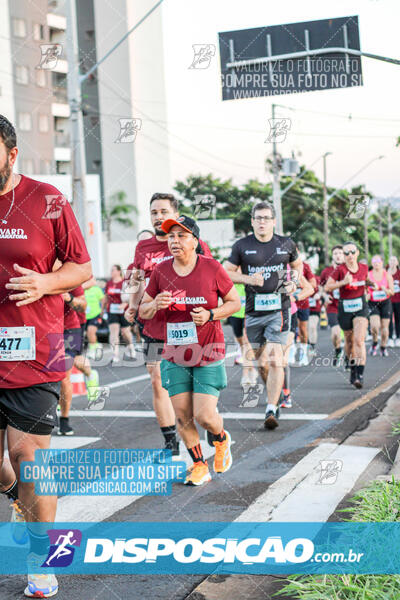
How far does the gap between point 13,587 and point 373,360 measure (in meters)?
12.9

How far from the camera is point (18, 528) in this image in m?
4.62

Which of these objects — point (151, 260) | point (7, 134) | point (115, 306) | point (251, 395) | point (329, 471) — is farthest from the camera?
point (115, 306)

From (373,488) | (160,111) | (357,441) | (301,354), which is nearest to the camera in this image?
(373,488)

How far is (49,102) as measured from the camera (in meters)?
58.3

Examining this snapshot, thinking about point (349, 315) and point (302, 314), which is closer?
point (349, 315)

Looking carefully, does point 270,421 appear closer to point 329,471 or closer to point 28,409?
point 329,471

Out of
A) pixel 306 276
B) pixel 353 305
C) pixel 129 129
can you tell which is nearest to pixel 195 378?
pixel 353 305

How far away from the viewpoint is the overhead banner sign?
9391 millimetres

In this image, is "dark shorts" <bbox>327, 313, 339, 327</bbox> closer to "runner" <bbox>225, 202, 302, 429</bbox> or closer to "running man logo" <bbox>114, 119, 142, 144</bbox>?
"running man logo" <bbox>114, 119, 142, 144</bbox>

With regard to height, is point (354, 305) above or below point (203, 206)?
below

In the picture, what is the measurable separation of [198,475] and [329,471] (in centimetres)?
95

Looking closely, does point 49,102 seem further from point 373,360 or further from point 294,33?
point 294,33

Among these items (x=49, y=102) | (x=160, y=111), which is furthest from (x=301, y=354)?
(x=160, y=111)

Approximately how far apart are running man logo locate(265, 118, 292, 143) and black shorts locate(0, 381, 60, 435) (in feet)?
21.9
